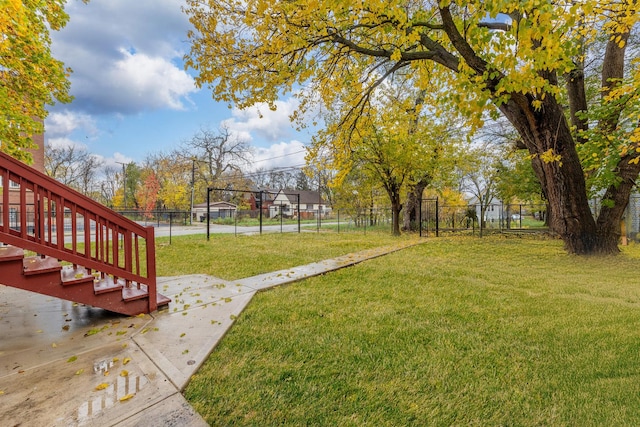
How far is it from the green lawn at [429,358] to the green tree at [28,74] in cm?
610

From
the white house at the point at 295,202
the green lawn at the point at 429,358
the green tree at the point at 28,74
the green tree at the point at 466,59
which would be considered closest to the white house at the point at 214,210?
the white house at the point at 295,202

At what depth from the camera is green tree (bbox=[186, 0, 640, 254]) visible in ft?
11.8

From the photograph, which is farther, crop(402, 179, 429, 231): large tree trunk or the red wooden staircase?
crop(402, 179, 429, 231): large tree trunk

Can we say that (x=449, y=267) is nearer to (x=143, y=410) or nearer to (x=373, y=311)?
(x=373, y=311)

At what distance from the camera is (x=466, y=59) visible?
448 cm

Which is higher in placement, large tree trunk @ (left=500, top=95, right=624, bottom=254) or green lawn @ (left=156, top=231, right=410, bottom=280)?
large tree trunk @ (left=500, top=95, right=624, bottom=254)

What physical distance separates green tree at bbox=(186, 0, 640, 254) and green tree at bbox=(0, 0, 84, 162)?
3.09m

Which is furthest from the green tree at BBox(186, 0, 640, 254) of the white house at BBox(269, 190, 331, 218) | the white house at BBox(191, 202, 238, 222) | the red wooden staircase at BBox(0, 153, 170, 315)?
the white house at BBox(269, 190, 331, 218)

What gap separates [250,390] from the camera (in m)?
1.94

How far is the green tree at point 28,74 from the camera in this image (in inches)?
198

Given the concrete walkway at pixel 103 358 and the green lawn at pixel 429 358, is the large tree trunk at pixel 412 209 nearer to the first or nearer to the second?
the green lawn at pixel 429 358

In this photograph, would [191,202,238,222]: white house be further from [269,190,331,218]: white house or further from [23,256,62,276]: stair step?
[23,256,62,276]: stair step

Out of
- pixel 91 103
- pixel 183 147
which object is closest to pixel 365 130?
pixel 91 103

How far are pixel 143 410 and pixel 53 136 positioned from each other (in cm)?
4231
